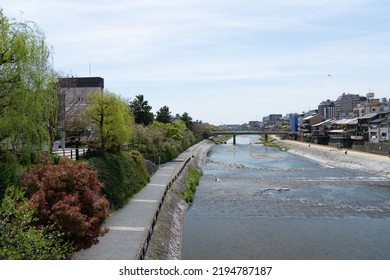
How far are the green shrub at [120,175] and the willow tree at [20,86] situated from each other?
306 inches

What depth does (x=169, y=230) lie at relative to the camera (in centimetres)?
1884

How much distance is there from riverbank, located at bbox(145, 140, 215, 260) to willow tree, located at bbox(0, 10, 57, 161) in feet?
21.5

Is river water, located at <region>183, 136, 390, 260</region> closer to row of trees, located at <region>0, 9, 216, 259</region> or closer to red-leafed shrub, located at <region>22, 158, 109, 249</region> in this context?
red-leafed shrub, located at <region>22, 158, 109, 249</region>

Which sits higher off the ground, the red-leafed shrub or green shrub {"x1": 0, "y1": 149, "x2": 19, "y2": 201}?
green shrub {"x1": 0, "y1": 149, "x2": 19, "y2": 201}

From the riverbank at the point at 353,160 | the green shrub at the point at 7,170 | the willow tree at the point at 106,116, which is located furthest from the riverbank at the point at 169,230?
the riverbank at the point at 353,160

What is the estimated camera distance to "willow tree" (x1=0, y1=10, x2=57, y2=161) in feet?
42.7

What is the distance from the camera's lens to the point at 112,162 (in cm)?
2447

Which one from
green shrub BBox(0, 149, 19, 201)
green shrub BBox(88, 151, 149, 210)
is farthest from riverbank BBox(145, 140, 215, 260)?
green shrub BBox(0, 149, 19, 201)

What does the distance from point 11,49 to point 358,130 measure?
69.4 m

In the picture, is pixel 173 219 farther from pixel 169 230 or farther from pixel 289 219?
pixel 289 219

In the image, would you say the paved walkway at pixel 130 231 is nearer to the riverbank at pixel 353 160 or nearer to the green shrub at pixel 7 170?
the green shrub at pixel 7 170

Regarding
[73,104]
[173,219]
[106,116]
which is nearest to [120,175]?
[106,116]

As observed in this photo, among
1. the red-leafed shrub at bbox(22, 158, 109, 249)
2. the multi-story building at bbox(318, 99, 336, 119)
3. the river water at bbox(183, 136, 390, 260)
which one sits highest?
the multi-story building at bbox(318, 99, 336, 119)
